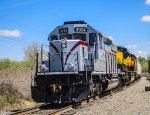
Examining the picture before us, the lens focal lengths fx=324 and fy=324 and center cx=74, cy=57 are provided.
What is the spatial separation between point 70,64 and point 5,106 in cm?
383

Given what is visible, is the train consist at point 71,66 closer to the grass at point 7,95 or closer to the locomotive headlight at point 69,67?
the locomotive headlight at point 69,67

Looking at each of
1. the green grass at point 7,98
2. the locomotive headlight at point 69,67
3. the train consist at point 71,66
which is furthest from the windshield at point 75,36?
the green grass at point 7,98

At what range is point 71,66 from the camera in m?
14.6

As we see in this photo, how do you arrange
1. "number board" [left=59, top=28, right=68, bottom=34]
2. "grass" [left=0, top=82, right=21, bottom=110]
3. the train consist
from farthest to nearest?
"number board" [left=59, top=28, right=68, bottom=34] < "grass" [left=0, top=82, right=21, bottom=110] < the train consist

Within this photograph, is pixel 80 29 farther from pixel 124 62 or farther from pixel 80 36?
pixel 124 62

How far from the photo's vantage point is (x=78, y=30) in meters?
15.9

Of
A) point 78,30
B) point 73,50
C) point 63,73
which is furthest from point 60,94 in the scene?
point 78,30

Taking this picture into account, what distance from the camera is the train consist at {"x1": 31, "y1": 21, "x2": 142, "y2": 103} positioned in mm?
14258

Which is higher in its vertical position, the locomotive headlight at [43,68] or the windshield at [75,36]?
the windshield at [75,36]

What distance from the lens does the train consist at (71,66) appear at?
46.8 ft

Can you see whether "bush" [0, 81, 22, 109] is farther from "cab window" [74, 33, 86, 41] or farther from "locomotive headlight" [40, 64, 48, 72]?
"cab window" [74, 33, 86, 41]

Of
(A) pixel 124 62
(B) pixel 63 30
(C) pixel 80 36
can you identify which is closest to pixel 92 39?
(C) pixel 80 36

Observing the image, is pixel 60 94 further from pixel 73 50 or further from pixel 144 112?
pixel 144 112

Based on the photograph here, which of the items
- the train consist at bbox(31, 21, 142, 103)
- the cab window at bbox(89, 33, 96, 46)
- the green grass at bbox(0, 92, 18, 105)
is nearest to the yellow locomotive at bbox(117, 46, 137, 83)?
the train consist at bbox(31, 21, 142, 103)
